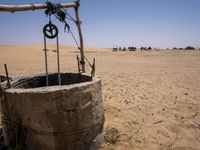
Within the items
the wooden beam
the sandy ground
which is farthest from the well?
the wooden beam

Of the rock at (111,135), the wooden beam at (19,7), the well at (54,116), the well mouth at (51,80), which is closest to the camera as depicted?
the well at (54,116)

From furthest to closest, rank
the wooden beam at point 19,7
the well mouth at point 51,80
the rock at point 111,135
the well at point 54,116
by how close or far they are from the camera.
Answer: the well mouth at point 51,80 → the rock at point 111,135 → the wooden beam at point 19,7 → the well at point 54,116

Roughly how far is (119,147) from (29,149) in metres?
1.60

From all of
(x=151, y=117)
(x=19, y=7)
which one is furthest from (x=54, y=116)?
(x=151, y=117)

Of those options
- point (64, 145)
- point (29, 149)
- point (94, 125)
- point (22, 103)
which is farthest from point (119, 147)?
Result: point (22, 103)

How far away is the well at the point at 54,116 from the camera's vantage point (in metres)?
3.84

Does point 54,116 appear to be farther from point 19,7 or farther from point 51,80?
point 51,80

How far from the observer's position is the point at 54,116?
3.85 metres

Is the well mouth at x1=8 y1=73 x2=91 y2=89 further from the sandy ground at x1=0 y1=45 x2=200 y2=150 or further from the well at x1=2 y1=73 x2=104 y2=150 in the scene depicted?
the well at x1=2 y1=73 x2=104 y2=150

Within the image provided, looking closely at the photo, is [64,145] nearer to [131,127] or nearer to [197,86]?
[131,127]

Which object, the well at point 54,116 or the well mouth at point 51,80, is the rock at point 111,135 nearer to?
the well at point 54,116

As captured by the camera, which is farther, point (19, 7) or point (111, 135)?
point (111, 135)

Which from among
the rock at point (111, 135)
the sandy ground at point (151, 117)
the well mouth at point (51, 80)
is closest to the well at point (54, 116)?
the rock at point (111, 135)

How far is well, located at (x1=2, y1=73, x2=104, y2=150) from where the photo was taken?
3.84m
